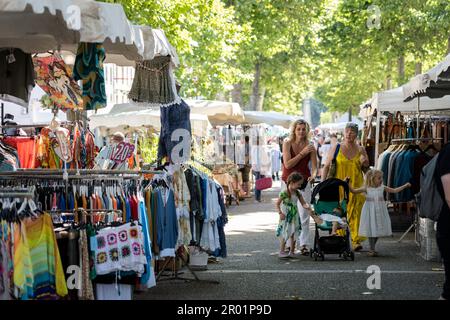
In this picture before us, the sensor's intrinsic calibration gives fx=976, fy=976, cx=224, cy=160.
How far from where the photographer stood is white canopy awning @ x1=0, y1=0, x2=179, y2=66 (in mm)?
7473

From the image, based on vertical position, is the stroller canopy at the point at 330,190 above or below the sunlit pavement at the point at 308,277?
above

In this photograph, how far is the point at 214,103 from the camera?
2470cm

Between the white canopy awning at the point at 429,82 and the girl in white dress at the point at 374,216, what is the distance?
1.48m

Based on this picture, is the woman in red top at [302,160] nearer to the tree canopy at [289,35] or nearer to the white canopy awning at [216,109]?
the tree canopy at [289,35]

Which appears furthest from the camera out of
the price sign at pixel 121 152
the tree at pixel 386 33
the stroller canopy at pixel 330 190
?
the tree at pixel 386 33

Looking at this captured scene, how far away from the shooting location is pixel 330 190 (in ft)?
44.4

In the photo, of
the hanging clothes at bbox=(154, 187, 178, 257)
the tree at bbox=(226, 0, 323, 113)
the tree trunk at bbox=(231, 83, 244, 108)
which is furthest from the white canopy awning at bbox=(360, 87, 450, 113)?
the tree trunk at bbox=(231, 83, 244, 108)

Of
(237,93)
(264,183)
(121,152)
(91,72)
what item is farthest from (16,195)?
(237,93)

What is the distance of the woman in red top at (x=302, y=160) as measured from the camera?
13.7 m

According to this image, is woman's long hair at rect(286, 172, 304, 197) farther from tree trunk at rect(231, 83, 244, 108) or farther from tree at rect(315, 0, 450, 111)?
tree trunk at rect(231, 83, 244, 108)

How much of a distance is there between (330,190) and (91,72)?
4833 mm

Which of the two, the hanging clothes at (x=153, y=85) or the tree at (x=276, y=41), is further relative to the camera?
the tree at (x=276, y=41)

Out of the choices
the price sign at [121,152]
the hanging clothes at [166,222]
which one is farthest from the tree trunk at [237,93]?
the hanging clothes at [166,222]

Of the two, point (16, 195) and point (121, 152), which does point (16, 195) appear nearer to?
point (16, 195)
